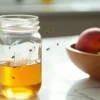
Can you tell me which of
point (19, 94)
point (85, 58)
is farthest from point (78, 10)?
point (19, 94)

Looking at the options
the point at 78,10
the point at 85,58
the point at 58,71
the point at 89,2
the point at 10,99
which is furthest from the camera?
the point at 89,2

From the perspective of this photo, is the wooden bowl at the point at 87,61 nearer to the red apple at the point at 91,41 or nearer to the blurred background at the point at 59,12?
the red apple at the point at 91,41

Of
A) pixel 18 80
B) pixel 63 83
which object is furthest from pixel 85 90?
pixel 18 80

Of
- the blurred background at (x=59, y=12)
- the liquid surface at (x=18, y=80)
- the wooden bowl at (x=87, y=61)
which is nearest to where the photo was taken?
the liquid surface at (x=18, y=80)

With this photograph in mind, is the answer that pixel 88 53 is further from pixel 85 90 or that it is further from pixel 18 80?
pixel 18 80

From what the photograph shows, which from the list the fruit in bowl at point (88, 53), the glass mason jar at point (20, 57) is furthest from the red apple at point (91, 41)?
the glass mason jar at point (20, 57)

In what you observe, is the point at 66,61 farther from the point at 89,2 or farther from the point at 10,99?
the point at 89,2
